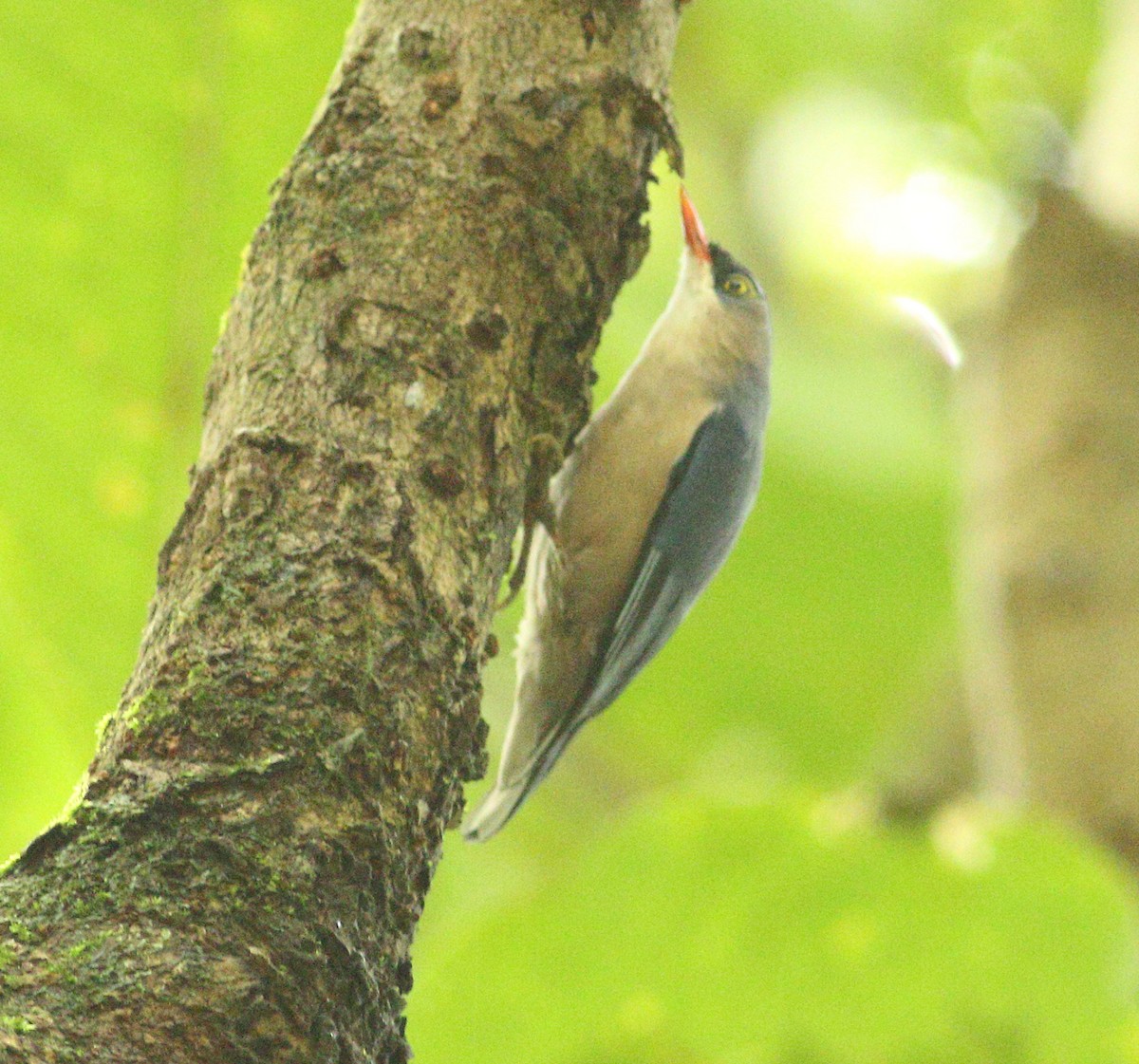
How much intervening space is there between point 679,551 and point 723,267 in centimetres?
95

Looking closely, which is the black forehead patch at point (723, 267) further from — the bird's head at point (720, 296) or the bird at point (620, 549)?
the bird at point (620, 549)

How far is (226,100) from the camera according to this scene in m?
3.67

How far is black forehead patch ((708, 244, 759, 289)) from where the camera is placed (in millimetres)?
3934

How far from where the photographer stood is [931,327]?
553 centimetres

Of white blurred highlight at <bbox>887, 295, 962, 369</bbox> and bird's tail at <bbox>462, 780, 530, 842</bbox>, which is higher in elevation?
white blurred highlight at <bbox>887, 295, 962, 369</bbox>

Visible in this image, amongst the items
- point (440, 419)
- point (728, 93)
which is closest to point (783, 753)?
point (728, 93)

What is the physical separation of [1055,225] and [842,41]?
128 centimetres

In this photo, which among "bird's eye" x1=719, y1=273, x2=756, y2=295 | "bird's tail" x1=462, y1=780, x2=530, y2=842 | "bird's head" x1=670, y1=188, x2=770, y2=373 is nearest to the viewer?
"bird's tail" x1=462, y1=780, x2=530, y2=842

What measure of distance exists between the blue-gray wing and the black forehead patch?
59cm

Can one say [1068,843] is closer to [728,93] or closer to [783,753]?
[783,753]

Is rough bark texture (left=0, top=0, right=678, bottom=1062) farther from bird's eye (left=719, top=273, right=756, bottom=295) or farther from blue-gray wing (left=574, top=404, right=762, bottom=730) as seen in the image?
bird's eye (left=719, top=273, right=756, bottom=295)

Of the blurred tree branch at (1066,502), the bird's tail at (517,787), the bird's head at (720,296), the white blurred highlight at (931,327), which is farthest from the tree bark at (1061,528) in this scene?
the bird's tail at (517,787)

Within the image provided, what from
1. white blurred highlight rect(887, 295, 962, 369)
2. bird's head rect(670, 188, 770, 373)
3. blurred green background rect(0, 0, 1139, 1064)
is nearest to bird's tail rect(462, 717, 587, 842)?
blurred green background rect(0, 0, 1139, 1064)

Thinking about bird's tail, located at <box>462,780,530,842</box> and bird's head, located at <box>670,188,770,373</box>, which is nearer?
bird's tail, located at <box>462,780,530,842</box>
